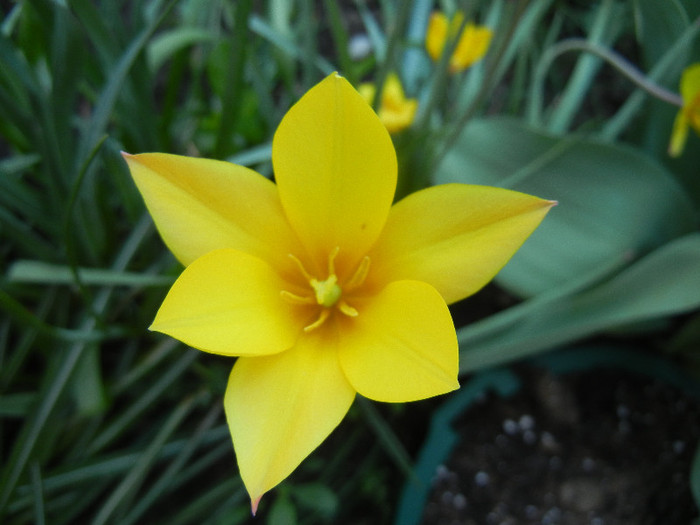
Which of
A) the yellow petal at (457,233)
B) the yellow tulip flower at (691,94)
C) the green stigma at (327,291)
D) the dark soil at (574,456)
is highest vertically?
the yellow tulip flower at (691,94)

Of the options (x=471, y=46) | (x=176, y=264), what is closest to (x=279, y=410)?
(x=176, y=264)

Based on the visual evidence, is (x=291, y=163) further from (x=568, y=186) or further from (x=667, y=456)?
(x=667, y=456)

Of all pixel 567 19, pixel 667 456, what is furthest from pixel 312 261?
pixel 567 19

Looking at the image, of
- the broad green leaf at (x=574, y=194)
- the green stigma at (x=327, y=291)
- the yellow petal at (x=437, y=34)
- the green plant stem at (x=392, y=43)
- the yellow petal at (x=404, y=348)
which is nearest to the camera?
the yellow petal at (x=404, y=348)

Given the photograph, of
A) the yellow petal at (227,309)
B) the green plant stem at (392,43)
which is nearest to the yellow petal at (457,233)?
the yellow petal at (227,309)

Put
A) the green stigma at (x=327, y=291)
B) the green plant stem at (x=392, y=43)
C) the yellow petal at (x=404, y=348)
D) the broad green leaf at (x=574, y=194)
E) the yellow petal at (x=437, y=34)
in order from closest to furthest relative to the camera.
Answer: the yellow petal at (x=404, y=348), the green stigma at (x=327, y=291), the green plant stem at (x=392, y=43), the broad green leaf at (x=574, y=194), the yellow petal at (x=437, y=34)

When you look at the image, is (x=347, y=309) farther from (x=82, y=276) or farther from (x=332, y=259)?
(x=82, y=276)

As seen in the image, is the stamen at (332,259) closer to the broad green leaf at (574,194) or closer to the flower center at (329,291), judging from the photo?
the flower center at (329,291)
